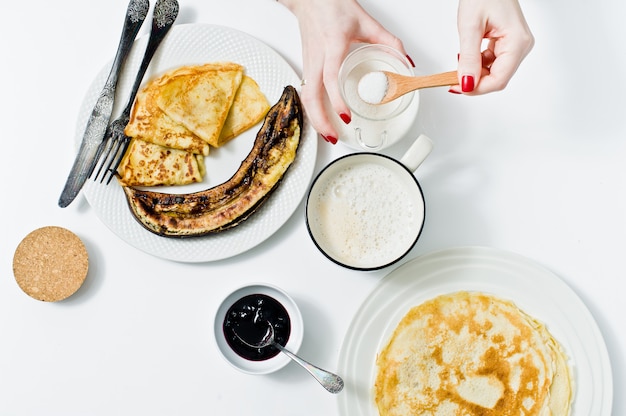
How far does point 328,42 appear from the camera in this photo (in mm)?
1502

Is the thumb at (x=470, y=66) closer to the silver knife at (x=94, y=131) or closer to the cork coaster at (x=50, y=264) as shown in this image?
the silver knife at (x=94, y=131)

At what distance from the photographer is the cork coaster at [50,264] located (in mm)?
1579

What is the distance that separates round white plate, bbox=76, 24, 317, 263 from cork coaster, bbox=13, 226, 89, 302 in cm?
12

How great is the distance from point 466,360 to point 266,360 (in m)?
0.49

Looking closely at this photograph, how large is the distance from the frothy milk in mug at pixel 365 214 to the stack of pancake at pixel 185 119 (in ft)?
Answer: 0.92

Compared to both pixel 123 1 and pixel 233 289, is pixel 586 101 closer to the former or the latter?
pixel 233 289

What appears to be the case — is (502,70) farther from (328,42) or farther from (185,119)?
(185,119)

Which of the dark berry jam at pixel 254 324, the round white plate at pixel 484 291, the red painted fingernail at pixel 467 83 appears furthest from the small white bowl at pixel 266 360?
the red painted fingernail at pixel 467 83

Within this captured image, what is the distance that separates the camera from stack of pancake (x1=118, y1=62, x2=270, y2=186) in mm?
1570

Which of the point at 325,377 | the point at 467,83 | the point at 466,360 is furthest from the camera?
the point at 466,360

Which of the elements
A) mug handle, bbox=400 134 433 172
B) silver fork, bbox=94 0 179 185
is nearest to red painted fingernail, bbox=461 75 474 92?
mug handle, bbox=400 134 433 172

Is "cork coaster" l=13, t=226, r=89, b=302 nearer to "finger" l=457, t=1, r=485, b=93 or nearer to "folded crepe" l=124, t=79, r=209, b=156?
"folded crepe" l=124, t=79, r=209, b=156

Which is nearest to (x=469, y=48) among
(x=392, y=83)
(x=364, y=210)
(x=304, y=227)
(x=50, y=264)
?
(x=392, y=83)

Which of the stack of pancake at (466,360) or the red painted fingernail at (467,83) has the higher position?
the red painted fingernail at (467,83)
